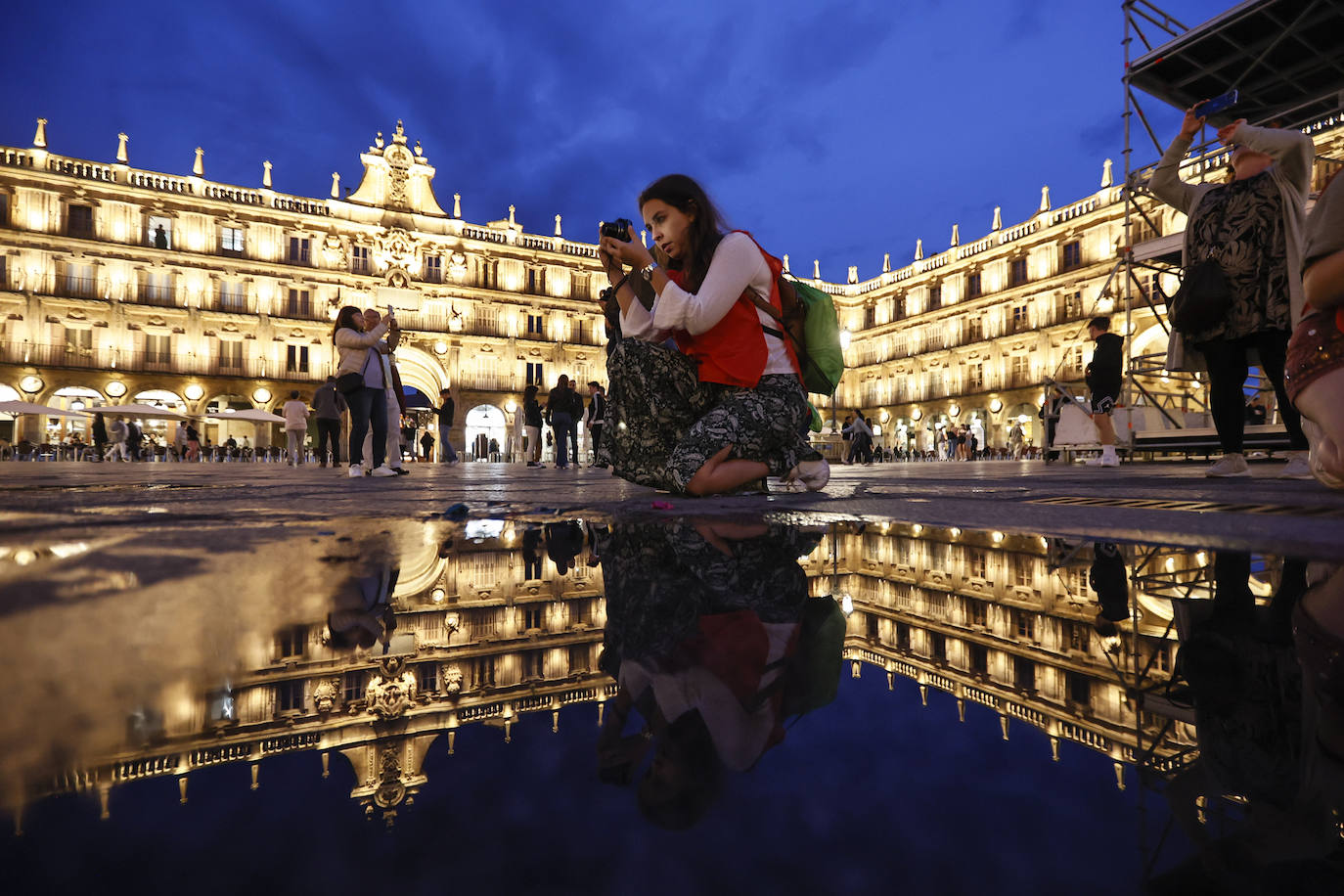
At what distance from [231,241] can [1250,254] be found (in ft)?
85.2

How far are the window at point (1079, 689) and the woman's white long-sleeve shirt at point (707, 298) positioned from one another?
1.75 m

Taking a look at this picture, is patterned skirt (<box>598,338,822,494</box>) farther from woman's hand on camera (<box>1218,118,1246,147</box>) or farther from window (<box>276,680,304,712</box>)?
woman's hand on camera (<box>1218,118,1246,147</box>)

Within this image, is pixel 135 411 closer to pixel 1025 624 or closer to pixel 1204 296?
pixel 1204 296

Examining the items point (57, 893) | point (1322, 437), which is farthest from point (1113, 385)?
point (57, 893)

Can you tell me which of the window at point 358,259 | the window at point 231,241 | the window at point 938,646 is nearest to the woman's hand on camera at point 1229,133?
the window at point 938,646

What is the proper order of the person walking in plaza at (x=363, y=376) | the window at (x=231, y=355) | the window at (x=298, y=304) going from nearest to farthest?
the person walking in plaza at (x=363, y=376), the window at (x=231, y=355), the window at (x=298, y=304)

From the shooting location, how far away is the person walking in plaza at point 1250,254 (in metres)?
2.98

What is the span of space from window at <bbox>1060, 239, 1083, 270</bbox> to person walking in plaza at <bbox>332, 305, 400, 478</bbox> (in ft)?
78.5

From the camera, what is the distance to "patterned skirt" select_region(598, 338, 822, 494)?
89.8 inches

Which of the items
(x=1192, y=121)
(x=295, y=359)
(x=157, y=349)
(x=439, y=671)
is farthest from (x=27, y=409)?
(x=1192, y=121)

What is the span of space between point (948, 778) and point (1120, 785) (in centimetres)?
8

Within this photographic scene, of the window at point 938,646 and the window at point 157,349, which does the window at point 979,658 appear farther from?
the window at point 157,349

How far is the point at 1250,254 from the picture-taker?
3.17m

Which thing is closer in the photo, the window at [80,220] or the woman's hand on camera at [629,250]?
the woman's hand on camera at [629,250]
